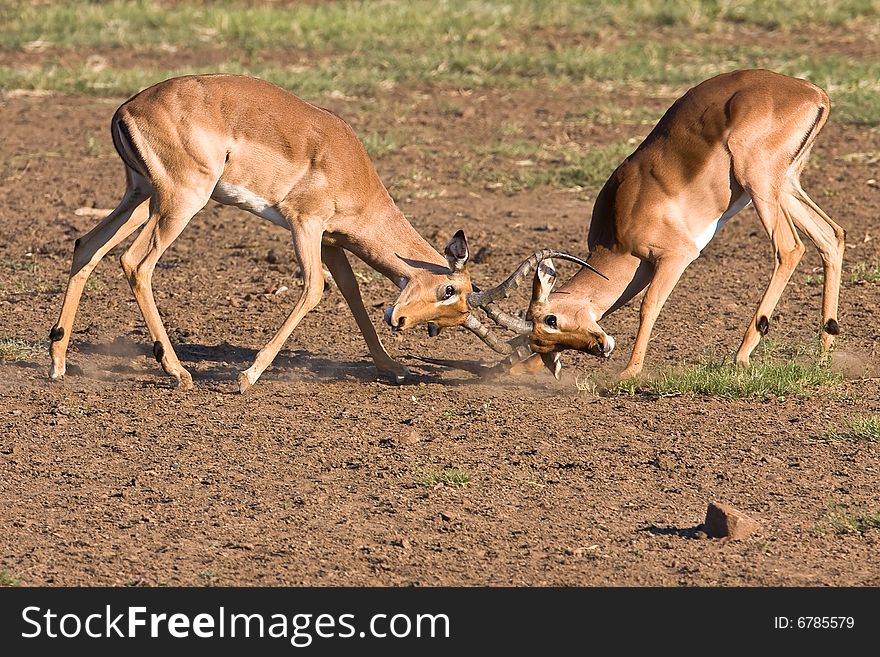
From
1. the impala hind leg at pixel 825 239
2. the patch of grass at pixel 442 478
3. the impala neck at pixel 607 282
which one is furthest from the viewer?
the impala hind leg at pixel 825 239

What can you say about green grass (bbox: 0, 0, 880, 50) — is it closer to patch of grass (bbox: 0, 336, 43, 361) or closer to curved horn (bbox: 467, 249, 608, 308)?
patch of grass (bbox: 0, 336, 43, 361)

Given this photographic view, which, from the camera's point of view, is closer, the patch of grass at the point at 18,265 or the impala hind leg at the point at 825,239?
the impala hind leg at the point at 825,239

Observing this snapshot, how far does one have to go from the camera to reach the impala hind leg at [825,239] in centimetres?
897

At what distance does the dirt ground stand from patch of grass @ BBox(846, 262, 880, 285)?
10 cm

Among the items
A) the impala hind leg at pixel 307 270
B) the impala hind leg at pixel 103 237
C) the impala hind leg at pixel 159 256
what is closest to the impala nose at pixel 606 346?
the impala hind leg at pixel 307 270

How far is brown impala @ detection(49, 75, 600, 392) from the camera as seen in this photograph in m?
8.22

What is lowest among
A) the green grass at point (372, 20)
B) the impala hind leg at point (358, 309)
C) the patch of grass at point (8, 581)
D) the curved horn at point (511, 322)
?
the green grass at point (372, 20)

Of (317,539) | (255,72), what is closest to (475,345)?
(317,539)

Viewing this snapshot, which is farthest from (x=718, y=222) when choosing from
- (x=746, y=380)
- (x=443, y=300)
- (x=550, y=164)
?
(x=550, y=164)

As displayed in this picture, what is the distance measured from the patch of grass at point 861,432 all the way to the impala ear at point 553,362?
5.47ft

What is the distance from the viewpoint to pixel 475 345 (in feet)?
30.6

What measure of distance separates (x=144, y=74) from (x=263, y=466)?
34.9 feet

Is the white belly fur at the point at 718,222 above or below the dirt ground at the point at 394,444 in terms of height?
above

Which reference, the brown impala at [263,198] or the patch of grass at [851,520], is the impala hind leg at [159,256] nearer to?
the brown impala at [263,198]
